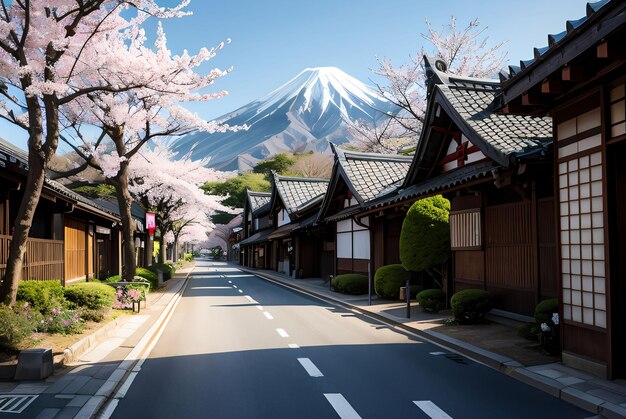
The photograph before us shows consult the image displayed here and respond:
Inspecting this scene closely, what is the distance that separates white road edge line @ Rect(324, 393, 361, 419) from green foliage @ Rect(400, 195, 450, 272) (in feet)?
30.4

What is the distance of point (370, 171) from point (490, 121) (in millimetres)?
11257

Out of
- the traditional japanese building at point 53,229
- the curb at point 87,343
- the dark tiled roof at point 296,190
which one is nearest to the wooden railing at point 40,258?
the traditional japanese building at point 53,229

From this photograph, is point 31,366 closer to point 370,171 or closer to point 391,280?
point 391,280

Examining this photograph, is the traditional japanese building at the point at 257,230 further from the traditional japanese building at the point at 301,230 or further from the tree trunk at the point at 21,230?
the tree trunk at the point at 21,230

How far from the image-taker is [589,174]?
7.45 meters

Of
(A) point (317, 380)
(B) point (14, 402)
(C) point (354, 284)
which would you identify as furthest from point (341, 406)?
(C) point (354, 284)

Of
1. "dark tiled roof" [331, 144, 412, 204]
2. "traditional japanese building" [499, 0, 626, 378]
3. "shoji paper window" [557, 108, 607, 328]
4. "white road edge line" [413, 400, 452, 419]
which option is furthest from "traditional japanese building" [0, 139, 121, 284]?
"dark tiled roof" [331, 144, 412, 204]

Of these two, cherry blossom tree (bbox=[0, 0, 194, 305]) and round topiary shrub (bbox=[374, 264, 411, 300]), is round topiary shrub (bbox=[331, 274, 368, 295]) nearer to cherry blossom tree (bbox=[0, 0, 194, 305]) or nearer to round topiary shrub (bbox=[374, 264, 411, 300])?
round topiary shrub (bbox=[374, 264, 411, 300])

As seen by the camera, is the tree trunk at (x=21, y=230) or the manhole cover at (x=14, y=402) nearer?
the manhole cover at (x=14, y=402)

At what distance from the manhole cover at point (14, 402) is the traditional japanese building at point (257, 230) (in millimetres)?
43695

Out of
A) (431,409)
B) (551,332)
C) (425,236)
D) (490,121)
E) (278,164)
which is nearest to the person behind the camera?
(431,409)

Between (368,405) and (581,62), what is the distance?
5314mm

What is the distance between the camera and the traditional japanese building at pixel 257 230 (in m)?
55.9

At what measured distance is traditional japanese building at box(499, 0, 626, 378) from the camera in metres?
6.72
